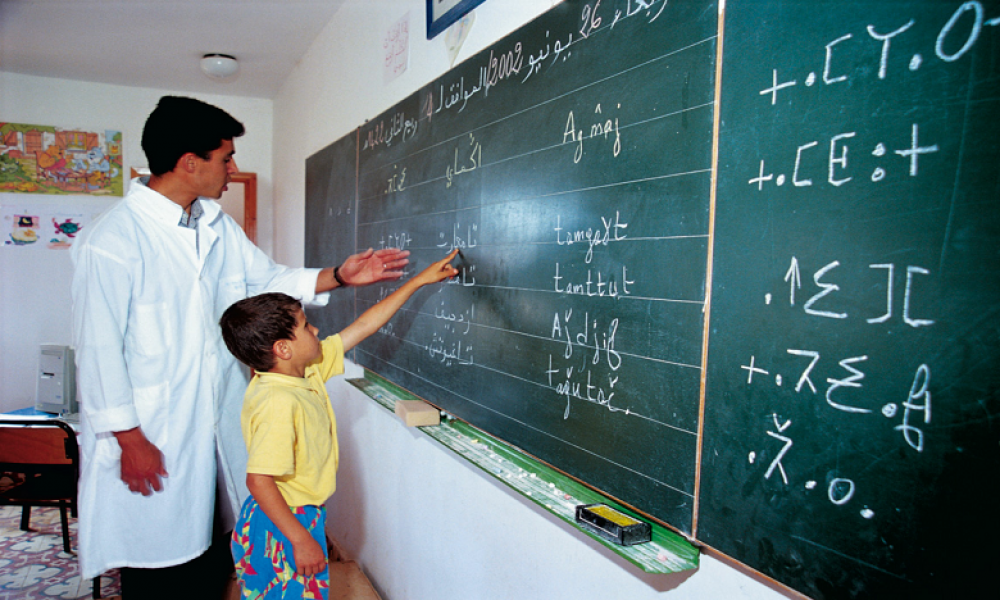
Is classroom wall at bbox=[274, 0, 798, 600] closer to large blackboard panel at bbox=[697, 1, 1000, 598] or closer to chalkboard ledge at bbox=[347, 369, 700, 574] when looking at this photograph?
chalkboard ledge at bbox=[347, 369, 700, 574]

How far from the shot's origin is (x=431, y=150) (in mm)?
1948

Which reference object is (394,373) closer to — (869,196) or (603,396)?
(603,396)

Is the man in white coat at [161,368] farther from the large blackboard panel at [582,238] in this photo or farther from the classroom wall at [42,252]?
the classroom wall at [42,252]

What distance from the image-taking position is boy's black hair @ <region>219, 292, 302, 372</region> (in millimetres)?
1461

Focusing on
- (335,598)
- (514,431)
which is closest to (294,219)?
(335,598)

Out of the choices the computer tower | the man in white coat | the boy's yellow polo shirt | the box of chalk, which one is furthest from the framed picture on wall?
the computer tower

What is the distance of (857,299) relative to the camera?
0.75 metres

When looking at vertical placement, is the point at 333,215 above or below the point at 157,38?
below

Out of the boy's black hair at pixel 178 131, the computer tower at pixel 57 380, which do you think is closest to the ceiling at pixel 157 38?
the boy's black hair at pixel 178 131

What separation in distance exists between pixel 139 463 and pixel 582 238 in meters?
1.40

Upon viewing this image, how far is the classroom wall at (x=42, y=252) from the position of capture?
4.64 metres

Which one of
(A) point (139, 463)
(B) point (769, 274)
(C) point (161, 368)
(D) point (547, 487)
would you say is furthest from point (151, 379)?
(B) point (769, 274)

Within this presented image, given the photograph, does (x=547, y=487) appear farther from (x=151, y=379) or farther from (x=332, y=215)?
(x=332, y=215)

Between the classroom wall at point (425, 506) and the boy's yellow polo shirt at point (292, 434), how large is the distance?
480 millimetres
